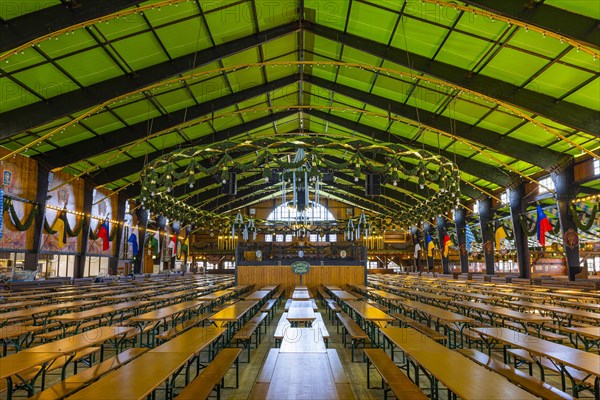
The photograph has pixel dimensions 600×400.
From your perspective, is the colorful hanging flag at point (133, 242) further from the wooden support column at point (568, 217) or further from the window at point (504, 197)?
the wooden support column at point (568, 217)

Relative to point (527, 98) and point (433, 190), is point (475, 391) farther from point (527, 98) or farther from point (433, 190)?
point (433, 190)

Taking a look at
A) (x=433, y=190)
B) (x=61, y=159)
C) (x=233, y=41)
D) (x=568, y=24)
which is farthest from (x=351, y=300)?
(x=433, y=190)

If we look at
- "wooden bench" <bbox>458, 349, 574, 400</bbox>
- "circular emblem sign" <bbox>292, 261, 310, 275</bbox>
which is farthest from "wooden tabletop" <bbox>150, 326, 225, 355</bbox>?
"circular emblem sign" <bbox>292, 261, 310, 275</bbox>

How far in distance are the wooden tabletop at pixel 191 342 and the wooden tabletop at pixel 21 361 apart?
0.91m

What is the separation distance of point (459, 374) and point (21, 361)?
359 cm

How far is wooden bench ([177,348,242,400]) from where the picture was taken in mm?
3625

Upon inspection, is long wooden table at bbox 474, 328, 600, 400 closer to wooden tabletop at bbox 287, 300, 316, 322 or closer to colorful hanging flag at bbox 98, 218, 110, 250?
wooden tabletop at bbox 287, 300, 316, 322

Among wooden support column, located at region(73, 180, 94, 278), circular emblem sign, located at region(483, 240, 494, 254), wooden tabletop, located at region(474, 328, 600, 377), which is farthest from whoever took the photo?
circular emblem sign, located at region(483, 240, 494, 254)

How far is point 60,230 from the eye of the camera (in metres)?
18.0

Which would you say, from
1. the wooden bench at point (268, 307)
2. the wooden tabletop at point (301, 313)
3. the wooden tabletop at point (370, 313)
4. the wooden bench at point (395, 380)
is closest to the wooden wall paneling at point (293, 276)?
the wooden bench at point (268, 307)

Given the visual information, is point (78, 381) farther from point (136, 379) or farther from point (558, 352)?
point (558, 352)

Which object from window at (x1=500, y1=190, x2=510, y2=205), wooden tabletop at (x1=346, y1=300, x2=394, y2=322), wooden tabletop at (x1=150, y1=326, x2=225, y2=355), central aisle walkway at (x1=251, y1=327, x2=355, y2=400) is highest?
window at (x1=500, y1=190, x2=510, y2=205)

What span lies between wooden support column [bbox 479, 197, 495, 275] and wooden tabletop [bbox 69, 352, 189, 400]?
22.0 m

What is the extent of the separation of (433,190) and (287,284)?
11870mm
